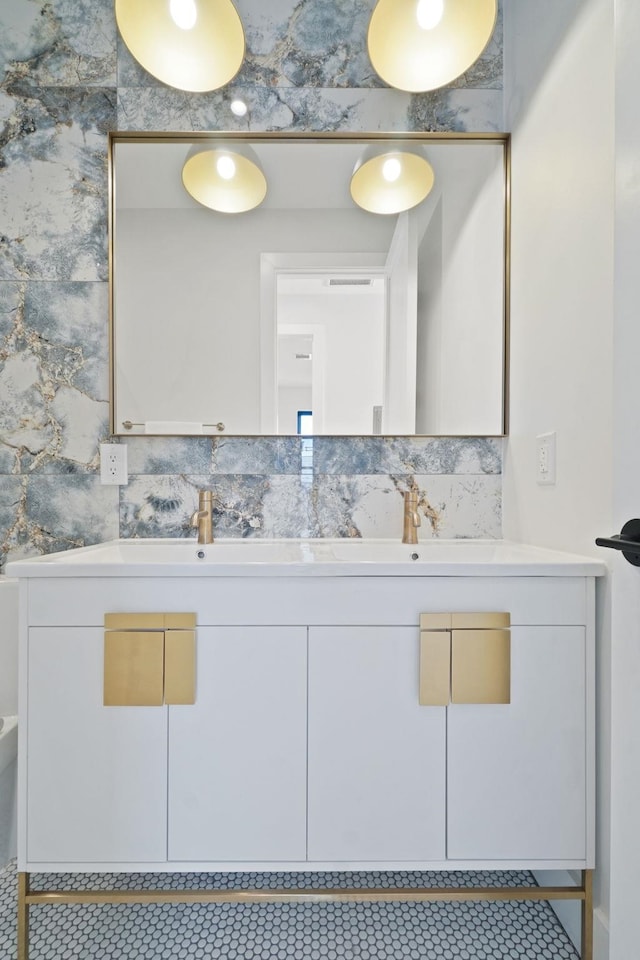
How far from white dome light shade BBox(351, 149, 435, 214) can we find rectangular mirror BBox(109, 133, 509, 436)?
2 centimetres

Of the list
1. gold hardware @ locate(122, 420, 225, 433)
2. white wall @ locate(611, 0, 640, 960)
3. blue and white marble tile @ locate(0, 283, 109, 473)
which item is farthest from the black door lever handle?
blue and white marble tile @ locate(0, 283, 109, 473)

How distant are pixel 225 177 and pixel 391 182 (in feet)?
1.71

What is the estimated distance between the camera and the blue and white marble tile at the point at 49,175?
4.98ft

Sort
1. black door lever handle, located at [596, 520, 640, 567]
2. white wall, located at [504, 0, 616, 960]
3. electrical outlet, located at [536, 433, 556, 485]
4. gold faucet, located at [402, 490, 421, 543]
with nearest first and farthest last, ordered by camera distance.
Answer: black door lever handle, located at [596, 520, 640, 567] < white wall, located at [504, 0, 616, 960] < electrical outlet, located at [536, 433, 556, 485] < gold faucet, located at [402, 490, 421, 543]

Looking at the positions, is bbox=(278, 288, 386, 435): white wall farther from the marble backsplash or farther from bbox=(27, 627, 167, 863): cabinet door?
bbox=(27, 627, 167, 863): cabinet door

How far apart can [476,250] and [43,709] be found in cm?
171

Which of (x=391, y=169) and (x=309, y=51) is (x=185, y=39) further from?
(x=391, y=169)

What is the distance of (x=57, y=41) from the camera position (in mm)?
1520

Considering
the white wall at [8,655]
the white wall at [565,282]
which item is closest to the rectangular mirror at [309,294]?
the white wall at [565,282]

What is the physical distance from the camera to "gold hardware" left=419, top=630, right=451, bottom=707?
3.41ft

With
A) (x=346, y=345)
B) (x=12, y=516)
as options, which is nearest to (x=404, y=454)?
(x=346, y=345)

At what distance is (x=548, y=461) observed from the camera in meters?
1.26

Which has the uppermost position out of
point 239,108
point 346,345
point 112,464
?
point 239,108

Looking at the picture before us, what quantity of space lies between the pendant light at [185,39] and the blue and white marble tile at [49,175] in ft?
0.72
